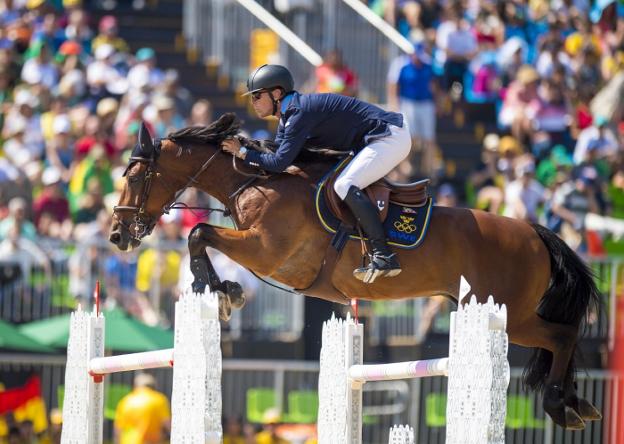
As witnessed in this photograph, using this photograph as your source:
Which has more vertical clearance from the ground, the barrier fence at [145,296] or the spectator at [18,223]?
the spectator at [18,223]

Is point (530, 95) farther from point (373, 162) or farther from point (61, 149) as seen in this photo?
point (373, 162)

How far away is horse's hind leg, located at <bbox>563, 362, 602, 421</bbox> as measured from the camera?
10.0 metres

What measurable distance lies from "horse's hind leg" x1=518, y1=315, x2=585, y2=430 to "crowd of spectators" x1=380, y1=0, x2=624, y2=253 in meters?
5.35

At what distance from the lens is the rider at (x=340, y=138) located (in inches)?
376

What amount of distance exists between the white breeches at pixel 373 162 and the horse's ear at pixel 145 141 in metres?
1.29

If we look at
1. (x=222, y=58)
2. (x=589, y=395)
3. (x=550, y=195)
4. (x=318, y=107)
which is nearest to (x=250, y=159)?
(x=318, y=107)

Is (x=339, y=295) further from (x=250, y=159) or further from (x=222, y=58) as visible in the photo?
(x=222, y=58)

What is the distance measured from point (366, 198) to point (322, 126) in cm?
57

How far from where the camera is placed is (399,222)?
32.2 feet

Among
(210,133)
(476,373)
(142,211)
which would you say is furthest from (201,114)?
(476,373)

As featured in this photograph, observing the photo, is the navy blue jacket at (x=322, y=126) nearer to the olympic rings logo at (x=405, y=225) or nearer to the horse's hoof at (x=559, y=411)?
the olympic rings logo at (x=405, y=225)

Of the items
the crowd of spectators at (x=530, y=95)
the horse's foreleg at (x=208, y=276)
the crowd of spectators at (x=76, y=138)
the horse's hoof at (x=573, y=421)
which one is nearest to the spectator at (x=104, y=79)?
the crowd of spectators at (x=76, y=138)

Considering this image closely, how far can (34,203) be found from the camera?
16.4 metres

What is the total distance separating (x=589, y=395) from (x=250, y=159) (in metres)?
5.71
